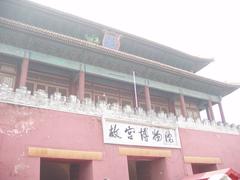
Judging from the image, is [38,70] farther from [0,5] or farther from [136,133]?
[136,133]

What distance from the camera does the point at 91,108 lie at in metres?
10.5

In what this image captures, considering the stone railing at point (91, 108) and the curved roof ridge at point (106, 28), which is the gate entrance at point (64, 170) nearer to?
the stone railing at point (91, 108)

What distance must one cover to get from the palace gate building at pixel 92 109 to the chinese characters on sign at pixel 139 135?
41mm

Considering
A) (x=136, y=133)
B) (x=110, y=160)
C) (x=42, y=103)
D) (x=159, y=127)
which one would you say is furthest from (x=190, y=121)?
(x=42, y=103)

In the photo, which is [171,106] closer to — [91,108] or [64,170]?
[91,108]

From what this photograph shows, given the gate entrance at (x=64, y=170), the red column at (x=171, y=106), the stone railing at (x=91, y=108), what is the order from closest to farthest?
the stone railing at (x=91, y=108) < the gate entrance at (x=64, y=170) < the red column at (x=171, y=106)

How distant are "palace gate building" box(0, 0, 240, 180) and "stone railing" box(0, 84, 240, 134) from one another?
0.12ft

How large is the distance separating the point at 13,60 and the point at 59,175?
523 cm

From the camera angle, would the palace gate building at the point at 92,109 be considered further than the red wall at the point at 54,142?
Yes

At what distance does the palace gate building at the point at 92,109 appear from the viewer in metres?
8.88

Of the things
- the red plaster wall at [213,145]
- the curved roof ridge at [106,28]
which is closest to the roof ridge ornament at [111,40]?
the curved roof ridge at [106,28]

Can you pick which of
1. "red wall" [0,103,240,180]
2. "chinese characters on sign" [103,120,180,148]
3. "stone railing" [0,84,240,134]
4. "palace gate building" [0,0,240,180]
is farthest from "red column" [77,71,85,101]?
"chinese characters on sign" [103,120,180,148]

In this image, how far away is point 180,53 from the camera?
17.7 meters

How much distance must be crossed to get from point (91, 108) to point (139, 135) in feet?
7.43
